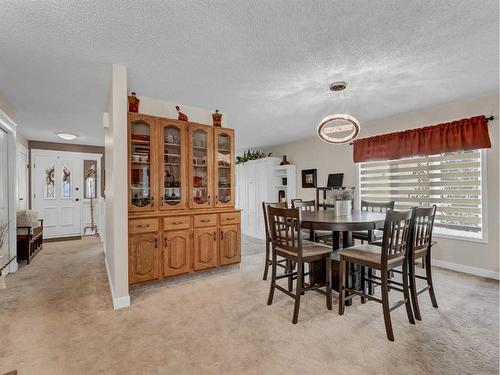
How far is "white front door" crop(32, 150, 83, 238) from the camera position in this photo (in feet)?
20.0

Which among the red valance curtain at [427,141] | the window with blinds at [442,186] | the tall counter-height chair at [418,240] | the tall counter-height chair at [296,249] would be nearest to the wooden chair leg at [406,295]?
the tall counter-height chair at [418,240]

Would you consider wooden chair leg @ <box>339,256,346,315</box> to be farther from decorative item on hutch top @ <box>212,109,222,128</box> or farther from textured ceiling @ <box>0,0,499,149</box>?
decorative item on hutch top @ <box>212,109,222,128</box>

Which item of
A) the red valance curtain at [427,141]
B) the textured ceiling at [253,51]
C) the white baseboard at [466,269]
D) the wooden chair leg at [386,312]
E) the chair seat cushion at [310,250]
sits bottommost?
the white baseboard at [466,269]

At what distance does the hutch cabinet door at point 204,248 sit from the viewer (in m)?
3.24

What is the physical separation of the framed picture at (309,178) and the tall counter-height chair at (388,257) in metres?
3.27

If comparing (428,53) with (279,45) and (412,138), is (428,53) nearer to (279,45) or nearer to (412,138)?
(279,45)

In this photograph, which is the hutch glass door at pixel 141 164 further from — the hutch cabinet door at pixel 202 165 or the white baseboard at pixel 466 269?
the white baseboard at pixel 466 269

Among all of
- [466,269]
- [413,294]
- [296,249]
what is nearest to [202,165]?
[296,249]

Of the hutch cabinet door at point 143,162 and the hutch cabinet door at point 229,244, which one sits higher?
the hutch cabinet door at point 143,162

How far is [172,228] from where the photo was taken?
10.0 feet

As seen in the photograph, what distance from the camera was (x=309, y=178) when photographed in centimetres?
573

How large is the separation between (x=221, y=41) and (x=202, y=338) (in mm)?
2394

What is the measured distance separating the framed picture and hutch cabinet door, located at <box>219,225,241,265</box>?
2.65 meters

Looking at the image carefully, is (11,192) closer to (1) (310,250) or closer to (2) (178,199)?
(2) (178,199)
